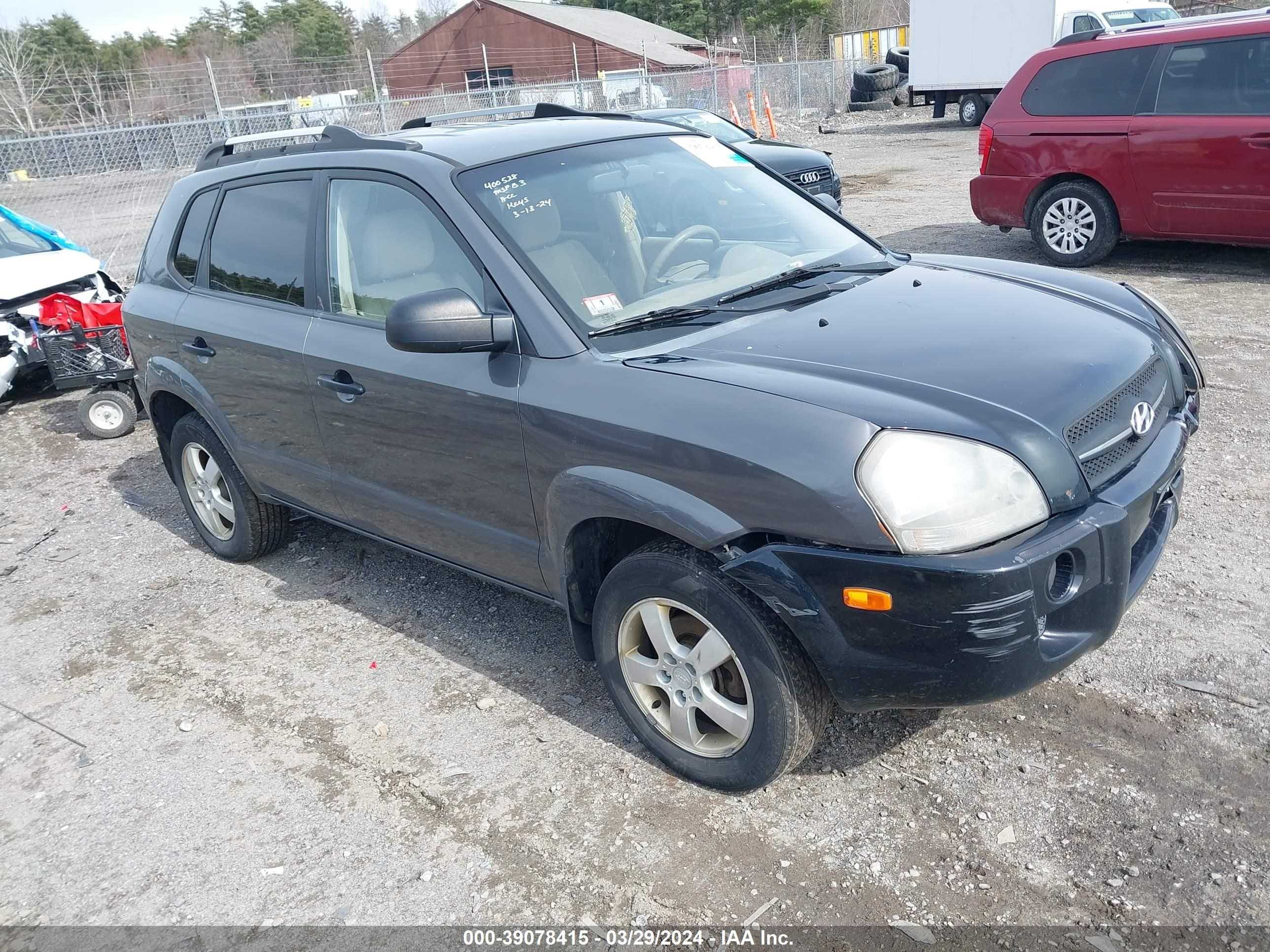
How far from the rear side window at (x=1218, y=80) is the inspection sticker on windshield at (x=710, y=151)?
5408mm

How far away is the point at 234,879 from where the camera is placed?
302 cm

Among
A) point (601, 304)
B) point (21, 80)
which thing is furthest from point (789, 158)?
point (21, 80)

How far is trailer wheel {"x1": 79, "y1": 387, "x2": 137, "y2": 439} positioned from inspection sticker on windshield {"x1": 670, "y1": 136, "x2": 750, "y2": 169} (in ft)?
17.2

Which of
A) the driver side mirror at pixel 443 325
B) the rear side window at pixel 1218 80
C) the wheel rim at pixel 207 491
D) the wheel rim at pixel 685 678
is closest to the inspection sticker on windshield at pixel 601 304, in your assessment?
the driver side mirror at pixel 443 325

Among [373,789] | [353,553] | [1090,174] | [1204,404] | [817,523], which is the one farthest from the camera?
[1090,174]

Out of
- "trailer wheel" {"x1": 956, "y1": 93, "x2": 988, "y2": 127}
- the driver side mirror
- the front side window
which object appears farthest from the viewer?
"trailer wheel" {"x1": 956, "y1": 93, "x2": 988, "y2": 127}

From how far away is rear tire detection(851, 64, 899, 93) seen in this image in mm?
32000

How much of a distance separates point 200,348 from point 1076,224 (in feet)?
24.0

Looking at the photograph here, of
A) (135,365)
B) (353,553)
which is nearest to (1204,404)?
(353,553)

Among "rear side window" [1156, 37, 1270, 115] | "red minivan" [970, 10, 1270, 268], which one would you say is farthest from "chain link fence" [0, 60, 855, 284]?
"rear side window" [1156, 37, 1270, 115]

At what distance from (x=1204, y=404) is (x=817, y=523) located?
13.6ft

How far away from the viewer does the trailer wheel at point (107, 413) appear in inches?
296

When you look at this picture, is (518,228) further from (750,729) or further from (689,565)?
(750,729)

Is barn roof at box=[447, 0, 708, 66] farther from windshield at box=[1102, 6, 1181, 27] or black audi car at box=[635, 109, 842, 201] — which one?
black audi car at box=[635, 109, 842, 201]
